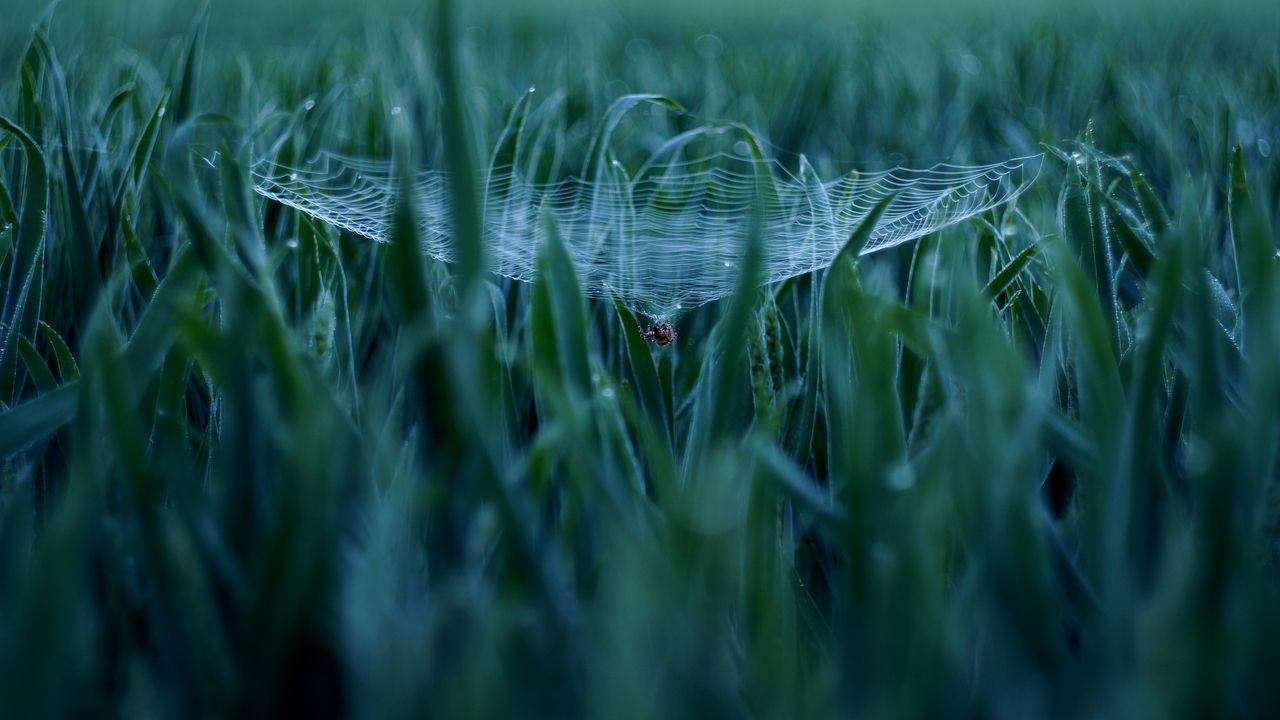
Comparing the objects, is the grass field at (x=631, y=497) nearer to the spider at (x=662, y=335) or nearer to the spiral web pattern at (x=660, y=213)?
the spider at (x=662, y=335)

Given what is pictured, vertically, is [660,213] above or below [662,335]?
above

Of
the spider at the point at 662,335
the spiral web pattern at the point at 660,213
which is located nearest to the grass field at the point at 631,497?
the spider at the point at 662,335

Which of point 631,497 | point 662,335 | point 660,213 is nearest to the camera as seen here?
point 631,497

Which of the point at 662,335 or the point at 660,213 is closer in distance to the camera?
the point at 662,335

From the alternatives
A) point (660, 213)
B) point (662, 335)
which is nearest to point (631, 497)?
point (662, 335)

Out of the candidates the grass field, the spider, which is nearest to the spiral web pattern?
the spider

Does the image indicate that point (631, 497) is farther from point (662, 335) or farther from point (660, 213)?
point (660, 213)

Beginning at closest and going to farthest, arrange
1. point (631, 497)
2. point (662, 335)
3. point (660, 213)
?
1. point (631, 497)
2. point (662, 335)
3. point (660, 213)

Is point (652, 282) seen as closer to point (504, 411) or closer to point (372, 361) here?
point (372, 361)

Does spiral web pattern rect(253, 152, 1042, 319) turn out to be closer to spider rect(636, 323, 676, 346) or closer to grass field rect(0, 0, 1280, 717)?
spider rect(636, 323, 676, 346)
